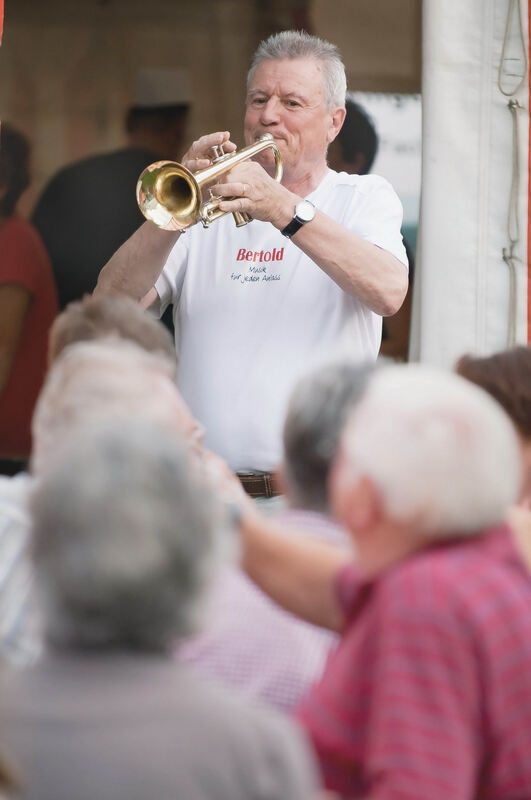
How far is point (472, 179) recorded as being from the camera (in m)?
4.09

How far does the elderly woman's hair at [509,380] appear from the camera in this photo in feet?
8.66

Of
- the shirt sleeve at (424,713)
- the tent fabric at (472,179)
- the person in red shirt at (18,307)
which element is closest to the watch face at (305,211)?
the tent fabric at (472,179)

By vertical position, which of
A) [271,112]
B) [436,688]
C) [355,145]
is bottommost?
[436,688]

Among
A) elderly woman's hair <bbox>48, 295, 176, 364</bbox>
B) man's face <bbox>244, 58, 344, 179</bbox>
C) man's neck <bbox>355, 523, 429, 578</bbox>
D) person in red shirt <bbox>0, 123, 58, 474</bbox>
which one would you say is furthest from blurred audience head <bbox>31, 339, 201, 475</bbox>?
person in red shirt <bbox>0, 123, 58, 474</bbox>

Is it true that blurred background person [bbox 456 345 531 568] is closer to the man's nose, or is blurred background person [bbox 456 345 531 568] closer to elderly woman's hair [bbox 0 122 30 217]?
the man's nose

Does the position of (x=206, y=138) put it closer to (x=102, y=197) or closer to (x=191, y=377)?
(x=191, y=377)

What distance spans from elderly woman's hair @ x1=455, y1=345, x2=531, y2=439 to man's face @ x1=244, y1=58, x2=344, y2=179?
142 centimetres

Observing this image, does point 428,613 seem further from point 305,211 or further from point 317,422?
point 305,211

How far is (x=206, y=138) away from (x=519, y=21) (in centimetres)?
104

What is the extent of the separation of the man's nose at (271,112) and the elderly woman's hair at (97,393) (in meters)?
1.53

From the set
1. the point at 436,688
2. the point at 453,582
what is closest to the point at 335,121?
the point at 453,582

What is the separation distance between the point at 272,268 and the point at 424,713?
7.56ft

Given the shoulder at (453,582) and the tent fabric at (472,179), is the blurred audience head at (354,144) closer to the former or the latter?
the tent fabric at (472,179)

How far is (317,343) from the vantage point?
3779mm
